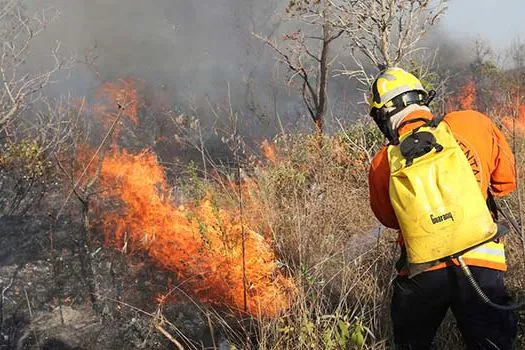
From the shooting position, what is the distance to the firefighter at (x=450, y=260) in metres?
2.30

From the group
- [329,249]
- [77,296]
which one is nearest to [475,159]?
[329,249]

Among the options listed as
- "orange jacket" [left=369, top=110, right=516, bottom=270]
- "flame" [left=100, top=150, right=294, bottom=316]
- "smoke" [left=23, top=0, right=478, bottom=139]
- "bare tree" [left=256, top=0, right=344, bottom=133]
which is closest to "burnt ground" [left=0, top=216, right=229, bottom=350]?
"flame" [left=100, top=150, right=294, bottom=316]

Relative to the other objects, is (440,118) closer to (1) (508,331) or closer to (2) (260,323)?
(1) (508,331)

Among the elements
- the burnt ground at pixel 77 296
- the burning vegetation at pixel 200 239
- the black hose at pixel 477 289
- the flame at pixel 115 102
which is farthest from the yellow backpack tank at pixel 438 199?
the flame at pixel 115 102

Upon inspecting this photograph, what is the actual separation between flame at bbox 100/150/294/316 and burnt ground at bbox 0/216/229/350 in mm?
255

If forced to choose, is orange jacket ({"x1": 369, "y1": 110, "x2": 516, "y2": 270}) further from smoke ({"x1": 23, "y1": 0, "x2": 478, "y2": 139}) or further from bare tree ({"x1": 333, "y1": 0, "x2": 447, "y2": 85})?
smoke ({"x1": 23, "y1": 0, "x2": 478, "y2": 139})

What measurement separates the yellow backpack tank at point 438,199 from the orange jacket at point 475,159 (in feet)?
0.47

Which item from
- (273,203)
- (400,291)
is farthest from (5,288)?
(400,291)

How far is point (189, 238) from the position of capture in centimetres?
649

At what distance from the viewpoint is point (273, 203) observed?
17.6 feet

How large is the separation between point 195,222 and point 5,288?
7.62 feet

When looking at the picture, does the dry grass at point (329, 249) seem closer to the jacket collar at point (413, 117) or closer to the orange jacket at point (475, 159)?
the orange jacket at point (475, 159)

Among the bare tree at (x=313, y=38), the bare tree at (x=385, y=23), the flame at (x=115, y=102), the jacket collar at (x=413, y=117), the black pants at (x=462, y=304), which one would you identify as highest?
the flame at (x=115, y=102)

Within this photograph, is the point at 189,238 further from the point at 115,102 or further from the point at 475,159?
the point at 115,102
